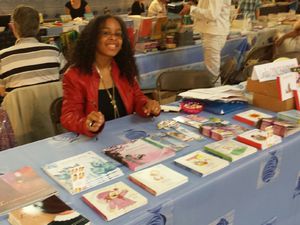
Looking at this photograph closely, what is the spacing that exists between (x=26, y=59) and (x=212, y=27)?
172 cm

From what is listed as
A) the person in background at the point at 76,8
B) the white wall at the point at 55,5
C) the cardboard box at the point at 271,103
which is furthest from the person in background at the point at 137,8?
the cardboard box at the point at 271,103

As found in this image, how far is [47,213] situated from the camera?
922mm

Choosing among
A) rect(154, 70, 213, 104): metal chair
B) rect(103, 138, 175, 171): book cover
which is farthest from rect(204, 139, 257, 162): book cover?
rect(154, 70, 213, 104): metal chair

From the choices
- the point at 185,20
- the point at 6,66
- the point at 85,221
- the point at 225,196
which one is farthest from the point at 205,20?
the point at 85,221

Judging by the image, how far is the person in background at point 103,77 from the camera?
1700 mm

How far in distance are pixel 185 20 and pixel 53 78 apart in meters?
1.77

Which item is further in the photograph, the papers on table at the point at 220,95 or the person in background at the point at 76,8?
the person in background at the point at 76,8

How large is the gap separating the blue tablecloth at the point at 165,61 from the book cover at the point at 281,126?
158cm

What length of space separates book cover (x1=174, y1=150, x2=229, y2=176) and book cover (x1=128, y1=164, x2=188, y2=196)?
2.4 inches

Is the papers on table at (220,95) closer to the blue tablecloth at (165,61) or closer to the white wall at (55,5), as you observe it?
the blue tablecloth at (165,61)

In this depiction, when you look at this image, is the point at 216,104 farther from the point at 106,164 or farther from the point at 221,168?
the point at 106,164

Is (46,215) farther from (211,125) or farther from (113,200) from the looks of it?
(211,125)

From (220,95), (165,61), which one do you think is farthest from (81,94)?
(165,61)

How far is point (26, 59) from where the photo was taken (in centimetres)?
234
